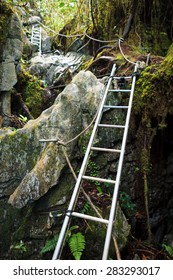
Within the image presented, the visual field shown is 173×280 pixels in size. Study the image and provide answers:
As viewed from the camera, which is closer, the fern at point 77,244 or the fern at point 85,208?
the fern at point 77,244

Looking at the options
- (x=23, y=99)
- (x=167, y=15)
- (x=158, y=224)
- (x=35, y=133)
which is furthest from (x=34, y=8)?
(x=158, y=224)

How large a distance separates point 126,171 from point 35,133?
1.87 meters

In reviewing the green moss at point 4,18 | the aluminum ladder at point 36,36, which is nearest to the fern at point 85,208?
the green moss at point 4,18

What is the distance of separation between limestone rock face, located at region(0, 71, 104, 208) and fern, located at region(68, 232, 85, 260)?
0.91 meters

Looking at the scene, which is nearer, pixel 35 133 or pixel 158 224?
pixel 35 133

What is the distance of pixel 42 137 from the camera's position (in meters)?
3.83

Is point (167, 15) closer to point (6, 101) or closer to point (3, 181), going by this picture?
point (6, 101)

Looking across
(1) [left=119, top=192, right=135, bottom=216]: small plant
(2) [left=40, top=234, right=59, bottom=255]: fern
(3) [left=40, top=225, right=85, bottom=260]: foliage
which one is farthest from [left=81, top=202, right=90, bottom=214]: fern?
(1) [left=119, top=192, right=135, bottom=216]: small plant

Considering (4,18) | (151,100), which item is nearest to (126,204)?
(151,100)

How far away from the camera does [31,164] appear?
3857 mm

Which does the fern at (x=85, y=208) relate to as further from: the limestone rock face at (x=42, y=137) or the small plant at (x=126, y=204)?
the small plant at (x=126, y=204)

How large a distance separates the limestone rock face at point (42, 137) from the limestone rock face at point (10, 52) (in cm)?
260

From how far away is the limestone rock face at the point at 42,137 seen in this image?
3564 mm

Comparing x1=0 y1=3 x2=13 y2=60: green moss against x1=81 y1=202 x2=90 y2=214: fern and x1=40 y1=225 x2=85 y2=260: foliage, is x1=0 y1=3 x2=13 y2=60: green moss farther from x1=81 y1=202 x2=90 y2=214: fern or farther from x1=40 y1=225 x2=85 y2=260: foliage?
x1=40 y1=225 x2=85 y2=260: foliage
